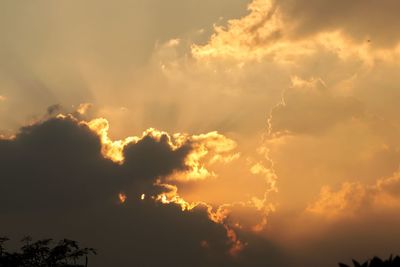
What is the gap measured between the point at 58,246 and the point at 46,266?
7.26ft

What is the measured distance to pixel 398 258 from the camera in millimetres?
14273

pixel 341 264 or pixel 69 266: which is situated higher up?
pixel 69 266

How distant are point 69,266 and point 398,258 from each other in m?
43.2

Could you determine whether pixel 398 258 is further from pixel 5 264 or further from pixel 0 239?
pixel 0 239

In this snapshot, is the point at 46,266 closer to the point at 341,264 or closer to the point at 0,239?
the point at 0,239

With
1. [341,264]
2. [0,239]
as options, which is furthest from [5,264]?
[341,264]

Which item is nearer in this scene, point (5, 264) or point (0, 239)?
point (5, 264)

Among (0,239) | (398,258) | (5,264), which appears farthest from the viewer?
(0,239)

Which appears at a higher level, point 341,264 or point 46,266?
point 46,266

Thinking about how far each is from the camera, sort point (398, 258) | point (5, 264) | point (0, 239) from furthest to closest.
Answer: point (0, 239) → point (5, 264) → point (398, 258)

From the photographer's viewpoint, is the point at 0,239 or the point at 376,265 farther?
the point at 0,239

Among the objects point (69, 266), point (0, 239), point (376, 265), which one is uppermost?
point (0, 239)

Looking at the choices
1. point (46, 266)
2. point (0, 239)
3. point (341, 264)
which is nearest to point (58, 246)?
point (46, 266)

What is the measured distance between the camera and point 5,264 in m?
49.8
